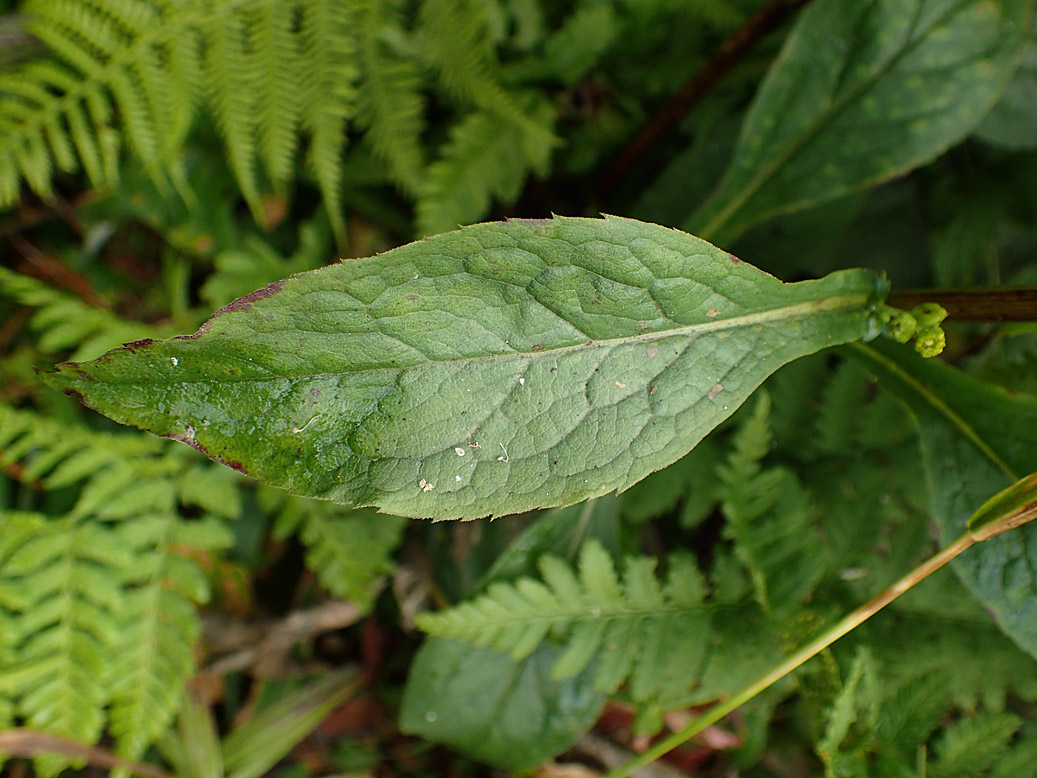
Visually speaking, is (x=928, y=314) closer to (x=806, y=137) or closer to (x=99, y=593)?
(x=806, y=137)

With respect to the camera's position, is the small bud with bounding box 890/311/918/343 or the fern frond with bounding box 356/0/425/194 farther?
the fern frond with bounding box 356/0/425/194

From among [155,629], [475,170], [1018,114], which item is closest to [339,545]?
[155,629]

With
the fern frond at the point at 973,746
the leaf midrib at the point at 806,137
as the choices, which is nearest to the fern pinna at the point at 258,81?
the leaf midrib at the point at 806,137

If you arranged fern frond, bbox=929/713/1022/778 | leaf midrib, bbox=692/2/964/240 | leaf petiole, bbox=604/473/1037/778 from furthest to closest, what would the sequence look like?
leaf midrib, bbox=692/2/964/240 → fern frond, bbox=929/713/1022/778 → leaf petiole, bbox=604/473/1037/778

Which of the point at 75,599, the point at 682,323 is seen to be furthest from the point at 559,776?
the point at 682,323

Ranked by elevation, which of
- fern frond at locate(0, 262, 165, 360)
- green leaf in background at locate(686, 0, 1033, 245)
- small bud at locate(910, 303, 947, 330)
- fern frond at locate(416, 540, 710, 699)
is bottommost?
fern frond at locate(0, 262, 165, 360)

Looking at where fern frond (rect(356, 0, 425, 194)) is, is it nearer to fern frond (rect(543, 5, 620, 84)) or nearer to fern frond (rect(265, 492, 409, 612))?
fern frond (rect(543, 5, 620, 84))

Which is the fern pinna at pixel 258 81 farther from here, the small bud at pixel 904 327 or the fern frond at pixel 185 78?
the small bud at pixel 904 327

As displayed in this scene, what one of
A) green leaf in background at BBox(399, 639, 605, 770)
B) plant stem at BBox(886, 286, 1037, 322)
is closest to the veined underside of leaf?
plant stem at BBox(886, 286, 1037, 322)
